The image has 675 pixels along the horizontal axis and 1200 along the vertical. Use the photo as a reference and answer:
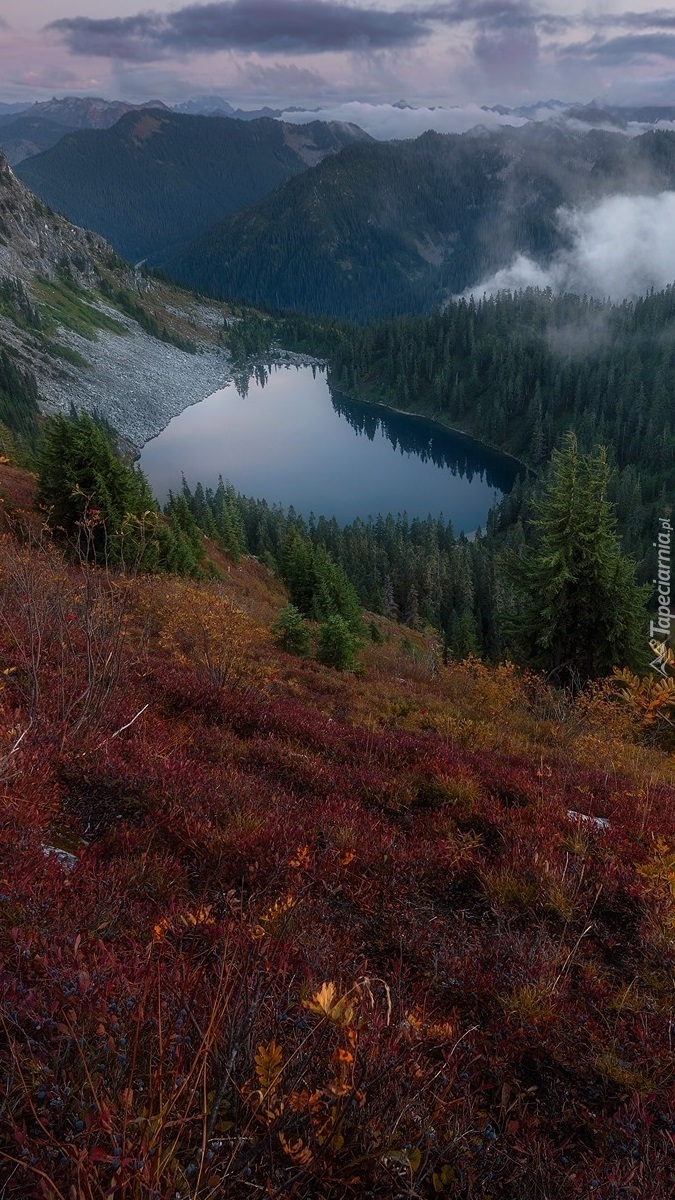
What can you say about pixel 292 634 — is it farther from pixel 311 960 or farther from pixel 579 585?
pixel 311 960

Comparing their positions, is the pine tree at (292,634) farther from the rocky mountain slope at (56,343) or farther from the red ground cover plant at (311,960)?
the rocky mountain slope at (56,343)

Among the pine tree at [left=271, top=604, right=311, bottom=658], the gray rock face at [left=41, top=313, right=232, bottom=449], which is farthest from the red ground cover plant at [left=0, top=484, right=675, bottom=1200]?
the gray rock face at [left=41, top=313, right=232, bottom=449]

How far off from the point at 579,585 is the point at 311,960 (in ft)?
78.4

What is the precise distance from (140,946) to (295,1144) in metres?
1.49

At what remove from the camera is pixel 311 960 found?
351 centimetres

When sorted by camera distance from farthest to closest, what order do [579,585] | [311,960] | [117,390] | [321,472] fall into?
1. [117,390]
2. [321,472]
3. [579,585]
4. [311,960]

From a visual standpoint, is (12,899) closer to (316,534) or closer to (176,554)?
(176,554)

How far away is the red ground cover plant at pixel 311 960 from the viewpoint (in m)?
2.17

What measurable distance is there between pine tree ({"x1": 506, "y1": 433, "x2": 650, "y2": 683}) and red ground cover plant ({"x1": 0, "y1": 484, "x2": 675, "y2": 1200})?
55.9ft

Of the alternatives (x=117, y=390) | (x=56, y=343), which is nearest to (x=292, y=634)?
(x=117, y=390)

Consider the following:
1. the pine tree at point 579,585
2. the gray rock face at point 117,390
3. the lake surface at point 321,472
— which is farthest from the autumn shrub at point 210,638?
the gray rock face at point 117,390

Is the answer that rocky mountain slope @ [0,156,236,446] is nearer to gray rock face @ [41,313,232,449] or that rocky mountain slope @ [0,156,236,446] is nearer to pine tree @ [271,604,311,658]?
gray rock face @ [41,313,232,449]

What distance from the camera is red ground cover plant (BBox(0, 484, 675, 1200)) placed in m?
2.17

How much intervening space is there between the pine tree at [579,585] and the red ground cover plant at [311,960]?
55.9 ft
